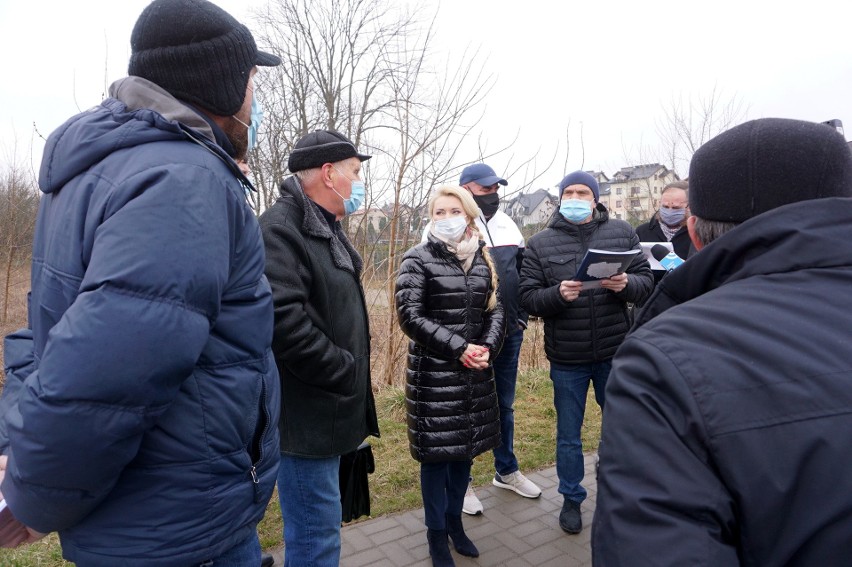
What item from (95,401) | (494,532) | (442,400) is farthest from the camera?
(494,532)

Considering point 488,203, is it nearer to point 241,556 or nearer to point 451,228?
point 451,228

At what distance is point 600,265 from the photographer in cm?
337

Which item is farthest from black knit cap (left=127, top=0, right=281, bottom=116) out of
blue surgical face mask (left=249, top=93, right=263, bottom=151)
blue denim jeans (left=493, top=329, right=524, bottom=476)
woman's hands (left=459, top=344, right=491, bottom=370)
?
blue denim jeans (left=493, top=329, right=524, bottom=476)

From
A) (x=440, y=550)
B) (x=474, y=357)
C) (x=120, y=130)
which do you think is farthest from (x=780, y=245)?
(x=440, y=550)

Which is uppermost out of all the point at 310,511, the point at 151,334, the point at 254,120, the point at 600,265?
the point at 254,120

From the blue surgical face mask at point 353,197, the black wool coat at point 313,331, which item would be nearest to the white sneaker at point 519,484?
the black wool coat at point 313,331

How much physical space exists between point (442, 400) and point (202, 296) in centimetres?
201

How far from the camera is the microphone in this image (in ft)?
13.1

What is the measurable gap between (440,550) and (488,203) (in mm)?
2394

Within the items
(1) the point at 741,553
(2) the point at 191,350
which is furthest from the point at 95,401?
(1) the point at 741,553

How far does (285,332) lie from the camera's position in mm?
2189

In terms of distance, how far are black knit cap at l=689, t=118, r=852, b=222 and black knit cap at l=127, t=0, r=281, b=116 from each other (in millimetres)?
1259

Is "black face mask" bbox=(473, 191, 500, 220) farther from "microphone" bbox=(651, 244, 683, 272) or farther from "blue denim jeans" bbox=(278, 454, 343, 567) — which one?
"blue denim jeans" bbox=(278, 454, 343, 567)

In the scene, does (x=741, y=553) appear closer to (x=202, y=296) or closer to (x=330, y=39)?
(x=202, y=296)
